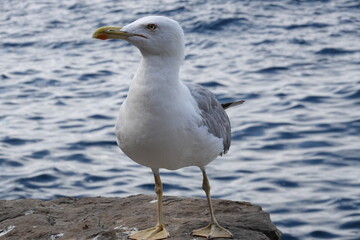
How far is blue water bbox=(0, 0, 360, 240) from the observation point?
969 centimetres

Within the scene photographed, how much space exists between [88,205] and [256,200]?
9.84 feet

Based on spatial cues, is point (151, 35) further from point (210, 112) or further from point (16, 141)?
point (16, 141)

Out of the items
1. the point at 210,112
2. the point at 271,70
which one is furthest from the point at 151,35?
the point at 271,70

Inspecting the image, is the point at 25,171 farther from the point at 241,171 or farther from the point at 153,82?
the point at 153,82

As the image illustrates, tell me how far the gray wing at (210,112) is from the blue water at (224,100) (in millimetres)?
3222

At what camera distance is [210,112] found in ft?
18.7

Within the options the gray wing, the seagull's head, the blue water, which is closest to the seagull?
the seagull's head

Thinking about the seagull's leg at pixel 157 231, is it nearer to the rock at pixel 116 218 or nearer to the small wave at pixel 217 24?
the rock at pixel 116 218

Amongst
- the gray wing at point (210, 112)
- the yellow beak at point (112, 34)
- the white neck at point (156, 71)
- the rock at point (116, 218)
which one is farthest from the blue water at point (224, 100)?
the yellow beak at point (112, 34)

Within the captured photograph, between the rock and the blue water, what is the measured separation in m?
2.34

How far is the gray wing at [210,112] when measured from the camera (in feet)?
18.3

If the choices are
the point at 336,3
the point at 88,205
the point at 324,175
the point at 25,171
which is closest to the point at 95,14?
the point at 336,3

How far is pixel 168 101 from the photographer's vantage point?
5.15 meters

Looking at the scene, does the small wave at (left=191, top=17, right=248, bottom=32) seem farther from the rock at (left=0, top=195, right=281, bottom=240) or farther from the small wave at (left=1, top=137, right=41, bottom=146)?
the rock at (left=0, top=195, right=281, bottom=240)
